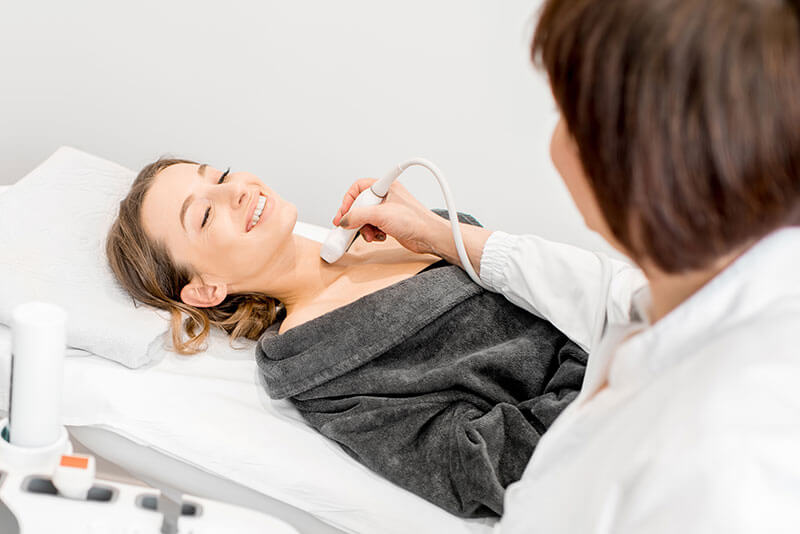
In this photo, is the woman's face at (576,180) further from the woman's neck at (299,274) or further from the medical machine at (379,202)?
the woman's neck at (299,274)

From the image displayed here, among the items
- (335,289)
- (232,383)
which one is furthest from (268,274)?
(232,383)

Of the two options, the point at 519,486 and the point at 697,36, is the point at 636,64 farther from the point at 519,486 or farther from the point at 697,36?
the point at 519,486

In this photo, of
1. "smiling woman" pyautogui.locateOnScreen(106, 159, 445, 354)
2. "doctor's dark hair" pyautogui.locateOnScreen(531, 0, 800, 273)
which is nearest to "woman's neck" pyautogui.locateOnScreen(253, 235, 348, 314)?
"smiling woman" pyautogui.locateOnScreen(106, 159, 445, 354)

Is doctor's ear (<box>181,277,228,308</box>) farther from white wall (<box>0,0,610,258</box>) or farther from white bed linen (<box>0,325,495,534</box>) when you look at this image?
white wall (<box>0,0,610,258</box>)

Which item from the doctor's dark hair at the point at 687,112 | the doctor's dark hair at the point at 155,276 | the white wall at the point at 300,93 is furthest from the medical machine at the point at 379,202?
the doctor's dark hair at the point at 687,112

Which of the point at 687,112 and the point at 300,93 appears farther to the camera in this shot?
the point at 300,93

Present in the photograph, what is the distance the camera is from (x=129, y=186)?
1.83m

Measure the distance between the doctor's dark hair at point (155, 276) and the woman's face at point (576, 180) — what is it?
1.02m

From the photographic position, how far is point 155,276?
64.8 inches

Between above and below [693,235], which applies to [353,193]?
below

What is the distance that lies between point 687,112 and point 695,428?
26 centimetres

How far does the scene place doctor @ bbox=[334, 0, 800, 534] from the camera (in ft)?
2.01

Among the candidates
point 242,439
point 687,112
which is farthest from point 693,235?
point 242,439

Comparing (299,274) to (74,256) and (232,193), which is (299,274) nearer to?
(232,193)
